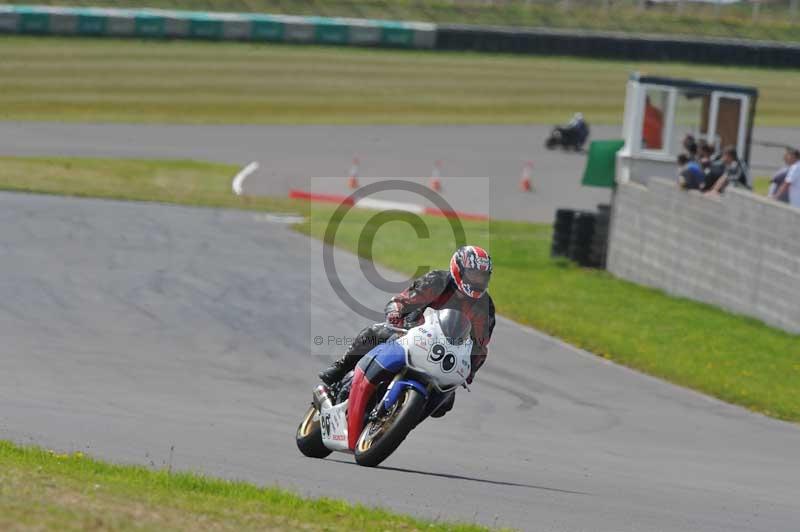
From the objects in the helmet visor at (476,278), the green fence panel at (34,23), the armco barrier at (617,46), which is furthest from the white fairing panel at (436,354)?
the armco barrier at (617,46)

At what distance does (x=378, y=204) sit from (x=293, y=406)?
19.4 metres

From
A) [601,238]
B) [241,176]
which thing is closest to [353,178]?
[241,176]

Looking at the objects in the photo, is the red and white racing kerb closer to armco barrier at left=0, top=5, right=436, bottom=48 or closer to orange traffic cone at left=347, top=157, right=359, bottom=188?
orange traffic cone at left=347, top=157, right=359, bottom=188

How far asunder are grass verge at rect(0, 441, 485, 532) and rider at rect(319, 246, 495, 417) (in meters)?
1.94

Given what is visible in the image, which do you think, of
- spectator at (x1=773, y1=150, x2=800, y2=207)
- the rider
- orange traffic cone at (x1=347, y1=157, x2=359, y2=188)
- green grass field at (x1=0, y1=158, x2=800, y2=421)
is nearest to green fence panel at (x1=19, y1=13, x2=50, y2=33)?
green grass field at (x1=0, y1=158, x2=800, y2=421)

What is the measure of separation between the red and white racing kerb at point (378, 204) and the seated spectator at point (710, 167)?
9.40 metres

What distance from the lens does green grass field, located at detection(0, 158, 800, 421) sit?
51.9ft

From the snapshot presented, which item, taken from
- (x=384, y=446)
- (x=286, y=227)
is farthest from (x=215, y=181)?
(x=384, y=446)

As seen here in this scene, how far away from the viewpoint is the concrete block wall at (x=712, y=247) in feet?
58.9

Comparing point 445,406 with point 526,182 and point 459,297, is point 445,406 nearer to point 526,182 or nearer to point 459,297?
point 459,297

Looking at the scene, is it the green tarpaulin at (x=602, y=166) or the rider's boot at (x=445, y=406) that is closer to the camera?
the rider's boot at (x=445, y=406)

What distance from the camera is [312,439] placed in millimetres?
9719

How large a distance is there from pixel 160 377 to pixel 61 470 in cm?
553

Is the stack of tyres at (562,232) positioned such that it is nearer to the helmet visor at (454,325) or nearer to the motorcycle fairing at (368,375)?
the motorcycle fairing at (368,375)
